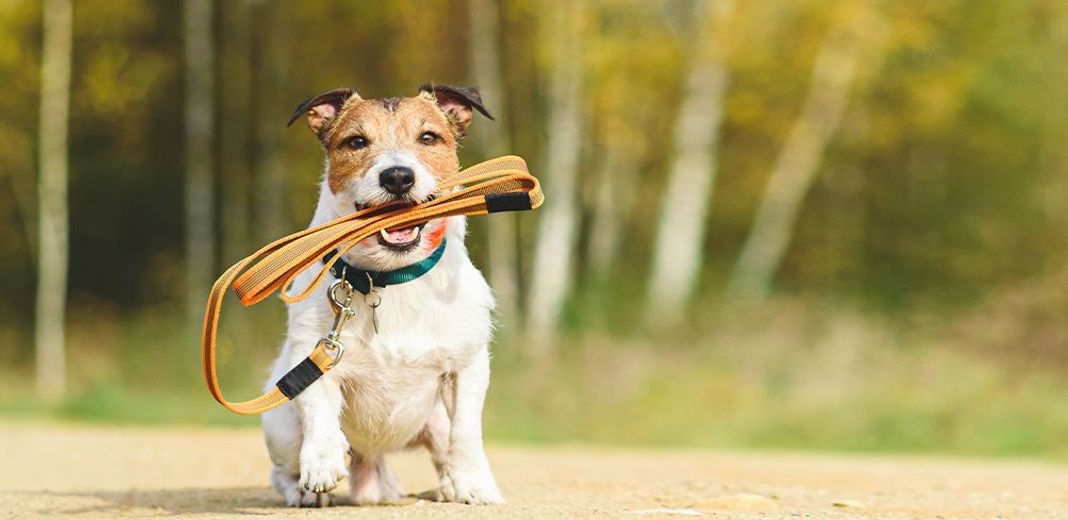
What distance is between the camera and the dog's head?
5504 millimetres

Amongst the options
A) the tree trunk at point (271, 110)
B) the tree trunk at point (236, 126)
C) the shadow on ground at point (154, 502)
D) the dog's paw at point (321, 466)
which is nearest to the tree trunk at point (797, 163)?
the tree trunk at point (271, 110)

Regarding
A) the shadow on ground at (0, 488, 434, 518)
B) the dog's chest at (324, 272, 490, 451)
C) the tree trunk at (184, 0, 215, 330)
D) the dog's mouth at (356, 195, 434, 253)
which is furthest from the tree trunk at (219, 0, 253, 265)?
the dog's mouth at (356, 195, 434, 253)

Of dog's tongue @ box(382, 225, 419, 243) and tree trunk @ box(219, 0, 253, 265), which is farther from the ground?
tree trunk @ box(219, 0, 253, 265)

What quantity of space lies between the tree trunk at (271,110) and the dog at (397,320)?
15.7 metres

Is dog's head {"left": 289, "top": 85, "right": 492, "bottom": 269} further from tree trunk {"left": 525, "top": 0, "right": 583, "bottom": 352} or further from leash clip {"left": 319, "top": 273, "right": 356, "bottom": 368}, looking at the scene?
tree trunk {"left": 525, "top": 0, "right": 583, "bottom": 352}

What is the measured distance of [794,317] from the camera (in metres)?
Result: 18.0

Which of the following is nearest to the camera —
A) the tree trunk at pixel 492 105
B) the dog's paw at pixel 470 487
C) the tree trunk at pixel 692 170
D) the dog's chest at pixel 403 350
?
the dog's chest at pixel 403 350

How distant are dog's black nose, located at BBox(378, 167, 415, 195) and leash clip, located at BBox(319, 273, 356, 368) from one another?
459 mm

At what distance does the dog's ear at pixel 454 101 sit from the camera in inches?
244

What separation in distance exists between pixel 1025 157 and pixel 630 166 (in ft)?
26.0

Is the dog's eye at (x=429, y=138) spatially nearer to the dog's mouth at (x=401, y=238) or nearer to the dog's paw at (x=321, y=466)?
the dog's mouth at (x=401, y=238)

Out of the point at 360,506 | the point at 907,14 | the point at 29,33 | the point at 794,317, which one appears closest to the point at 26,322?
the point at 29,33

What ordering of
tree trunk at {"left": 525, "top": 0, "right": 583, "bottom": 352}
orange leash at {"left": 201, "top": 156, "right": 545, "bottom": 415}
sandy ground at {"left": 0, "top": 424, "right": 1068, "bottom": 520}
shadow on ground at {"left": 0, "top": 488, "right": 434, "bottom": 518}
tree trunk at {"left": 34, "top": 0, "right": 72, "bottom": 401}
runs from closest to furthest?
orange leash at {"left": 201, "top": 156, "right": 545, "bottom": 415}
sandy ground at {"left": 0, "top": 424, "right": 1068, "bottom": 520}
shadow on ground at {"left": 0, "top": 488, "right": 434, "bottom": 518}
tree trunk at {"left": 525, "top": 0, "right": 583, "bottom": 352}
tree trunk at {"left": 34, "top": 0, "right": 72, "bottom": 401}

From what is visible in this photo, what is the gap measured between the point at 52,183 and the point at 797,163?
12.9 m
